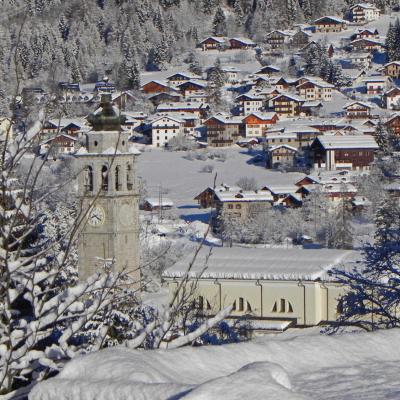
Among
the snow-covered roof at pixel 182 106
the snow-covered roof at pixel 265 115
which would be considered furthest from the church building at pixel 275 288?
the snow-covered roof at pixel 182 106

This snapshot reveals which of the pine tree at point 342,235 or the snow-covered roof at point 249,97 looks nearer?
the pine tree at point 342,235

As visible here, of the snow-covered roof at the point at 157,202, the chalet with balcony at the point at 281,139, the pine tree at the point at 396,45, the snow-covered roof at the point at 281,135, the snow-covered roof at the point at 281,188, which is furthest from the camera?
the pine tree at the point at 396,45

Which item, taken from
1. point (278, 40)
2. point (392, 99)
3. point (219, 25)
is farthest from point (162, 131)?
point (219, 25)

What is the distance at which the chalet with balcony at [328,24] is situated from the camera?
5856cm

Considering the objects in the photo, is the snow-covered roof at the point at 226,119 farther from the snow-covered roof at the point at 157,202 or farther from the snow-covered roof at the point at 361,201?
the snow-covered roof at the point at 361,201

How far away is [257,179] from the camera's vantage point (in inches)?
1410

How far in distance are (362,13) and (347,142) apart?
23001mm

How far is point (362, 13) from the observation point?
59.2 metres

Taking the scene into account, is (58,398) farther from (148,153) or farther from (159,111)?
(159,111)

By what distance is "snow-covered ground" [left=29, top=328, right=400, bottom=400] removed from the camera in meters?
2.13

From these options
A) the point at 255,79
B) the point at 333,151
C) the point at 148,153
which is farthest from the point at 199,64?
the point at 333,151

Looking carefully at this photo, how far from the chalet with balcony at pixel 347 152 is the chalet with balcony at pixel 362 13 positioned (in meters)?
22.0

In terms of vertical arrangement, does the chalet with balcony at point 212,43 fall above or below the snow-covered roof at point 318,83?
above

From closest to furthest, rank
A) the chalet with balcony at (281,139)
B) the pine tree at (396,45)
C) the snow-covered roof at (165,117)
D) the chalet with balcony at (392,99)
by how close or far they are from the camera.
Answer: the chalet with balcony at (281,139) < the snow-covered roof at (165,117) < the chalet with balcony at (392,99) < the pine tree at (396,45)
